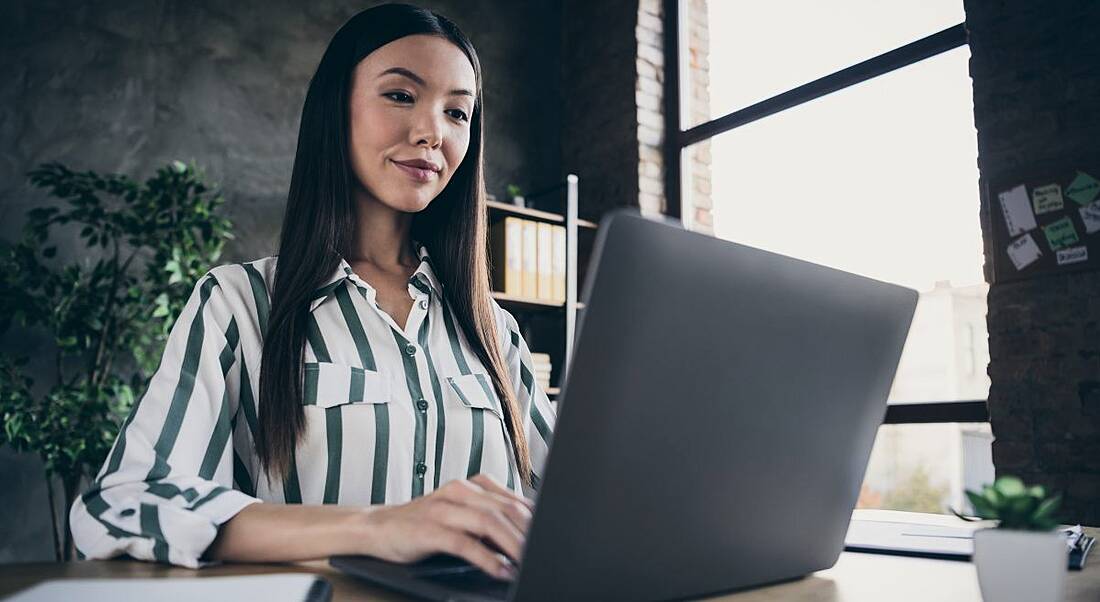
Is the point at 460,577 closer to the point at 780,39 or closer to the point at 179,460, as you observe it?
the point at 179,460

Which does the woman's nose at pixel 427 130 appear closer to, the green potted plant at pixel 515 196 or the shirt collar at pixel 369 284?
the shirt collar at pixel 369 284

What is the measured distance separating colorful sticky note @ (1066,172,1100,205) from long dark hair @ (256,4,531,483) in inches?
81.3

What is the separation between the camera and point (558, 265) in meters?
3.65

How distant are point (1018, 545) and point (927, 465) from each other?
269 cm

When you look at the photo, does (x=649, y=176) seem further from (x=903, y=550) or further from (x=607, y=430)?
(x=607, y=430)

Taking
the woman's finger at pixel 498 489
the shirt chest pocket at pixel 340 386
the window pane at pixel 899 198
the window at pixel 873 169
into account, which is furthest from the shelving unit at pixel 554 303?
the woman's finger at pixel 498 489

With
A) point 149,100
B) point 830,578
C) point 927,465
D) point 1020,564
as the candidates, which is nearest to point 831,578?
point 830,578

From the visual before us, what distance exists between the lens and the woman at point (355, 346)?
35.2 inches

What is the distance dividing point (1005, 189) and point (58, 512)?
3429 millimetres

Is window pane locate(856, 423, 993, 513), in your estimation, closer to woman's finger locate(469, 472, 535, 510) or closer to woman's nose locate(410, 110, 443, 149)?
woman's nose locate(410, 110, 443, 149)

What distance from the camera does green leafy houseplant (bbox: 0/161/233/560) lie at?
96.3 inches

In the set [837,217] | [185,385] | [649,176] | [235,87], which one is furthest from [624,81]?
[185,385]

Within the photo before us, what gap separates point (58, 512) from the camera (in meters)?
2.81

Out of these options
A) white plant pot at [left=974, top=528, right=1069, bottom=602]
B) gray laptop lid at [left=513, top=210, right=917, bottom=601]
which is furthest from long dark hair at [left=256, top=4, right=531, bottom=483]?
white plant pot at [left=974, top=528, right=1069, bottom=602]
